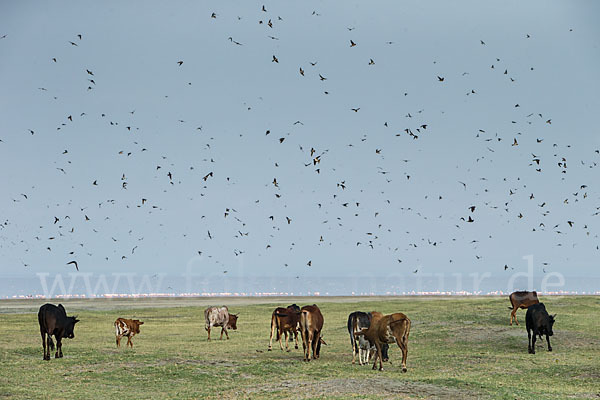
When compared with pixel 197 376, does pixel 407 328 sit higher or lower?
higher

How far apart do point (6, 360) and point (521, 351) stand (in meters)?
22.5

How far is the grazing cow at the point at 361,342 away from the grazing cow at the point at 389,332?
67 centimetres

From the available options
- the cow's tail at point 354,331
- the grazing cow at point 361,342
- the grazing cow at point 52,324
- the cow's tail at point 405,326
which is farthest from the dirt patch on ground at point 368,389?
the grazing cow at point 52,324

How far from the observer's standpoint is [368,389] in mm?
19797

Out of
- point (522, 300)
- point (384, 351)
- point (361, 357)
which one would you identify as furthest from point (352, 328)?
point (522, 300)

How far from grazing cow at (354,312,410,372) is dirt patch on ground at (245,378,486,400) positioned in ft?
8.73

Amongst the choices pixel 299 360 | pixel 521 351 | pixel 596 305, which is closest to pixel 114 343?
pixel 299 360

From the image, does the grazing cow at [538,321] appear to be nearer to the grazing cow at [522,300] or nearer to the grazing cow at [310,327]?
the grazing cow at [522,300]

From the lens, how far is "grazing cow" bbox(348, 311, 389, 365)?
25.7 m

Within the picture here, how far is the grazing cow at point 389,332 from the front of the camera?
23.8m

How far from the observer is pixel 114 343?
35812mm

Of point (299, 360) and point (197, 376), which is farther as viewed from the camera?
point (299, 360)

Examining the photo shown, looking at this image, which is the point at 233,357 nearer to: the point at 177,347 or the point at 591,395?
the point at 177,347

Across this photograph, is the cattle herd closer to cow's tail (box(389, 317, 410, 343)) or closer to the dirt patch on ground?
cow's tail (box(389, 317, 410, 343))
